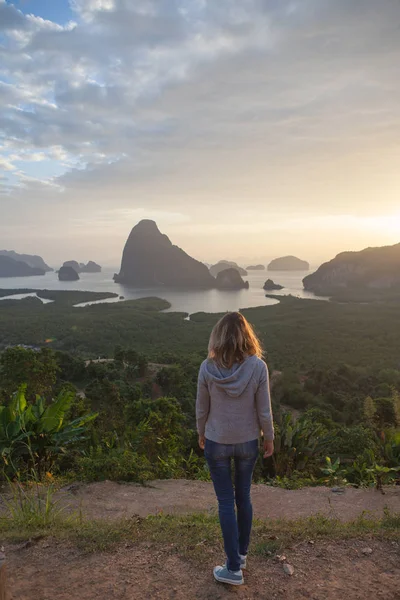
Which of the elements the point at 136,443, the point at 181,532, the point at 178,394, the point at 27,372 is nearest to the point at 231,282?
the point at 178,394

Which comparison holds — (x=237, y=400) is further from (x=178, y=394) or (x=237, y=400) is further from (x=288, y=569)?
(x=178, y=394)

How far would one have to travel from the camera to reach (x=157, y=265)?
158 metres

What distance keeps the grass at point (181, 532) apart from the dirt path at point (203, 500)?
66 cm

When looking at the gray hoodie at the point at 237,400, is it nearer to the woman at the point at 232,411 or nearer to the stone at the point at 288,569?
the woman at the point at 232,411

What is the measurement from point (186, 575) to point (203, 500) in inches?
74.4

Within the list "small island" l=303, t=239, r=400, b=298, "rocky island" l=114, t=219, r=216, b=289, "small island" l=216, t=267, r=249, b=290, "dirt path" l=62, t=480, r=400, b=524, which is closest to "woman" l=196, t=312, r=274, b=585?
"dirt path" l=62, t=480, r=400, b=524

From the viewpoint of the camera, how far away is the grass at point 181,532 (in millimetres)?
2648

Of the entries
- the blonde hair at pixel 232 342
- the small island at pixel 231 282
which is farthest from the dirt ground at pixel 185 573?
the small island at pixel 231 282

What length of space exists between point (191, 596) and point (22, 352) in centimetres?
667

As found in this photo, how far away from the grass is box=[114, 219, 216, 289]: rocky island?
454 feet

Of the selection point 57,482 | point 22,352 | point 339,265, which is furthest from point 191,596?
point 339,265

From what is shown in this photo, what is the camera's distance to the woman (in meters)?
2.21

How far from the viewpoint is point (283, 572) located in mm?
2371

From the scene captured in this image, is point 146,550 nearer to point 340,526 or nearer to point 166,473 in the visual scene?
point 340,526
